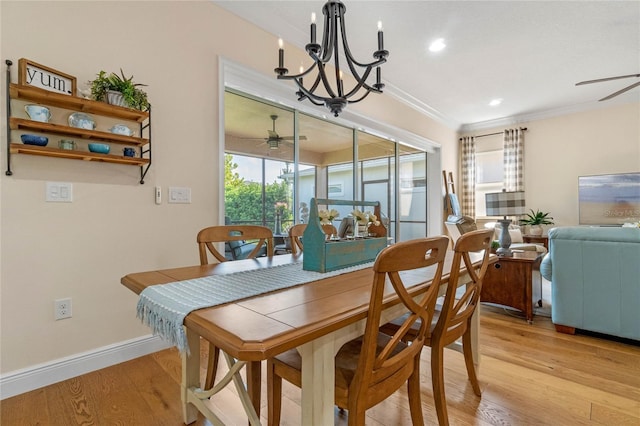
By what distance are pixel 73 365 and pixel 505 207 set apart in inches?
153

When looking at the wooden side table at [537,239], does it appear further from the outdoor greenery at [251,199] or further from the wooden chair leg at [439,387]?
the wooden chair leg at [439,387]

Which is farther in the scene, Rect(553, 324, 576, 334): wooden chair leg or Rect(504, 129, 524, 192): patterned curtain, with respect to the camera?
Rect(504, 129, 524, 192): patterned curtain

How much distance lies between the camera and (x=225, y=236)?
5.77ft

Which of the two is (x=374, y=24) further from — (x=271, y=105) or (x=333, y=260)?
(x=333, y=260)

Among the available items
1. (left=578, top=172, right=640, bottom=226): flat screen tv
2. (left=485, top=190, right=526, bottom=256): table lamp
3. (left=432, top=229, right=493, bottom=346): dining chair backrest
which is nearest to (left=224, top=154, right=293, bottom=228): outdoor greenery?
(left=432, top=229, right=493, bottom=346): dining chair backrest

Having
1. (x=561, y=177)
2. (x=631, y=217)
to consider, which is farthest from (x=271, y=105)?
(x=631, y=217)

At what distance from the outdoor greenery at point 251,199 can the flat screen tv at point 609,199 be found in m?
5.01

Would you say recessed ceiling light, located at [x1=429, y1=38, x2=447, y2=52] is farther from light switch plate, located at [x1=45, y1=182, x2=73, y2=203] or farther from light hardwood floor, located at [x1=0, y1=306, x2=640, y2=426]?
light switch plate, located at [x1=45, y1=182, x2=73, y2=203]

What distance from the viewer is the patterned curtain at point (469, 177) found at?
240 inches

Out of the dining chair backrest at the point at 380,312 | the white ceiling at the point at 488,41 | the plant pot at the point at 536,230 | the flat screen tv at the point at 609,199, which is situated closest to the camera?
the dining chair backrest at the point at 380,312

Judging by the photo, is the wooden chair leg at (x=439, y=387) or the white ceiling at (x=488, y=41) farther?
the white ceiling at (x=488, y=41)

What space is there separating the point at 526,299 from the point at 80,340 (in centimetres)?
345

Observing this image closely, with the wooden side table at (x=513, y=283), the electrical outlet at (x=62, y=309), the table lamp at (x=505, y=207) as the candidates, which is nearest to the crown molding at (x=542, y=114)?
the table lamp at (x=505, y=207)

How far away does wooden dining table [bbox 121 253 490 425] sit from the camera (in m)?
0.70
